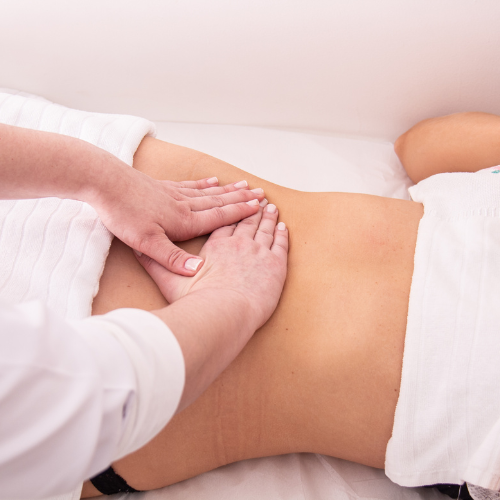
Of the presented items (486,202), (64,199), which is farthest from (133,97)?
(486,202)

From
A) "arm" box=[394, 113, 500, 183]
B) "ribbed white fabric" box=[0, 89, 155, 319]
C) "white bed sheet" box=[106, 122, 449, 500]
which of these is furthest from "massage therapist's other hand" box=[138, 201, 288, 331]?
"arm" box=[394, 113, 500, 183]

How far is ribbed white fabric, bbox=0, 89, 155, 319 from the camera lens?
29.7 inches

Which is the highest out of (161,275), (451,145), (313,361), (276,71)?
(276,71)

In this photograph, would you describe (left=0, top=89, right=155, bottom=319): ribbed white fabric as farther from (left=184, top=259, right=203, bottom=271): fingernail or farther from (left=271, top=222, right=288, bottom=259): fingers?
(left=271, top=222, right=288, bottom=259): fingers

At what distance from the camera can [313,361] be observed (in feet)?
2.52

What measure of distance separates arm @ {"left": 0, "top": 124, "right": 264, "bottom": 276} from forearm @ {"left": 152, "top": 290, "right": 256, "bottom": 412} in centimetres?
16

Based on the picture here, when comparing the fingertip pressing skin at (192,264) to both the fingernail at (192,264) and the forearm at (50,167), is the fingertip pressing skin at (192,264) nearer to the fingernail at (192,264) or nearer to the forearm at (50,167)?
the fingernail at (192,264)

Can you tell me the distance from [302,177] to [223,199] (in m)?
0.49

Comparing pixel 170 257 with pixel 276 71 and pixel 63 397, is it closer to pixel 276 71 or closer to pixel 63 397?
pixel 63 397

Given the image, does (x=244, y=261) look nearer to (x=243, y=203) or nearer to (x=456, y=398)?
(x=243, y=203)

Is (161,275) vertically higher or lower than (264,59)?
lower

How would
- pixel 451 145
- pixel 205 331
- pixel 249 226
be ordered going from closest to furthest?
pixel 205 331
pixel 249 226
pixel 451 145

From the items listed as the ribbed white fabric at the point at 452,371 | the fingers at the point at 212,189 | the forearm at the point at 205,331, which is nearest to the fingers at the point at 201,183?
the fingers at the point at 212,189

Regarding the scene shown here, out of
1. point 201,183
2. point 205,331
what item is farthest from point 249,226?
point 205,331
